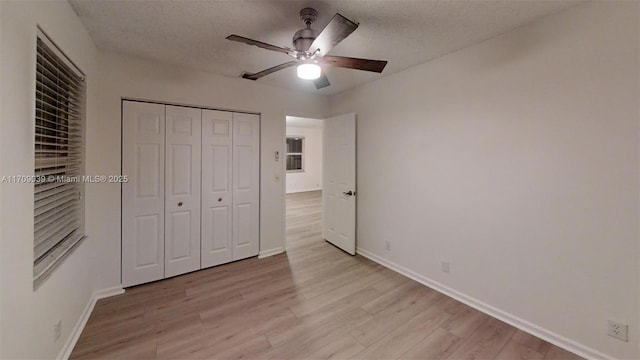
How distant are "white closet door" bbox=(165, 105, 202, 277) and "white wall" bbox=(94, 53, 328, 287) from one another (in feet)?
0.80

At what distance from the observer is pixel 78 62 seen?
6.56 feet

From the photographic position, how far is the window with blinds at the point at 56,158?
5.04 feet

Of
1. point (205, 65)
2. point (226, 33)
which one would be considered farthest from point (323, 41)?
point (205, 65)

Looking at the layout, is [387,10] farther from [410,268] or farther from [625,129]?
[410,268]

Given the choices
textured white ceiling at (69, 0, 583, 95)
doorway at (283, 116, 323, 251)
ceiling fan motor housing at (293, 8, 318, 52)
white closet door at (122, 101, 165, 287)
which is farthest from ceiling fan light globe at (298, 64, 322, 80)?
doorway at (283, 116, 323, 251)

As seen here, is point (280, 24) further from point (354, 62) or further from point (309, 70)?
point (354, 62)

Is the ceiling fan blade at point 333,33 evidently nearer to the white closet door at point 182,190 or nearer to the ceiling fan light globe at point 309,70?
the ceiling fan light globe at point 309,70

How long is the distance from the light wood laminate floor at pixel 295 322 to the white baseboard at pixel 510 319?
0.06m

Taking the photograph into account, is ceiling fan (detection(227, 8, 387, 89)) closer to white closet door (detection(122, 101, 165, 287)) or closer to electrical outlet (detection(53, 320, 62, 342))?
white closet door (detection(122, 101, 165, 287))

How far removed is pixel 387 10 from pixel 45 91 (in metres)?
2.36

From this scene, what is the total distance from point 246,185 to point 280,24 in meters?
2.10

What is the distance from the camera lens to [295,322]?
2207 millimetres

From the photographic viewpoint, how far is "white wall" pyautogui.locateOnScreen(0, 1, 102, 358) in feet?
3.74

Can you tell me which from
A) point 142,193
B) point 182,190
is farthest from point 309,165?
point 142,193
